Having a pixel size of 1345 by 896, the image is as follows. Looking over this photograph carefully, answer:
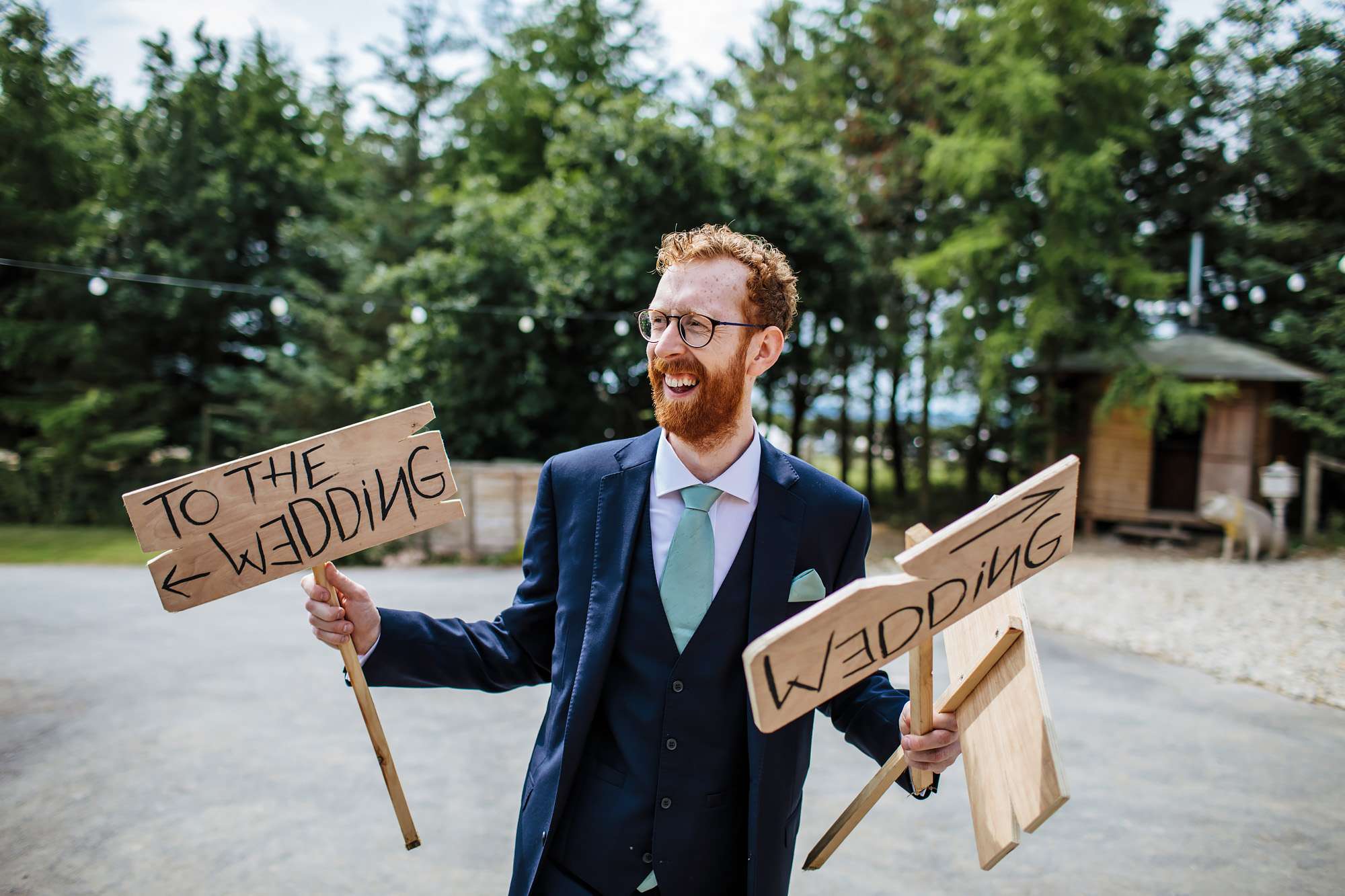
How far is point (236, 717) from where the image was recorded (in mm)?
5609

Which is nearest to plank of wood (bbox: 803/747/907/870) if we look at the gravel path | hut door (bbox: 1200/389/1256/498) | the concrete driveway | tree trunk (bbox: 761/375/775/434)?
the concrete driveway

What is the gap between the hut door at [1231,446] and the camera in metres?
13.7

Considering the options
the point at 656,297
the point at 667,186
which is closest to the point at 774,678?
the point at 656,297

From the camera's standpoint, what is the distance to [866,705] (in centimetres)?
196

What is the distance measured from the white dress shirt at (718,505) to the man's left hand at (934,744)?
0.50 m

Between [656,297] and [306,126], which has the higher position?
[306,126]

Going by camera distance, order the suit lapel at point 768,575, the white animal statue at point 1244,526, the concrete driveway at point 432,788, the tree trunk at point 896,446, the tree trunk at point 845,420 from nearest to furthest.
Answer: the suit lapel at point 768,575
the concrete driveway at point 432,788
the white animal statue at point 1244,526
the tree trunk at point 896,446
the tree trunk at point 845,420

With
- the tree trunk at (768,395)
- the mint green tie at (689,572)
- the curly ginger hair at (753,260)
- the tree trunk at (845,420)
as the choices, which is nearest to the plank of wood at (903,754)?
the mint green tie at (689,572)

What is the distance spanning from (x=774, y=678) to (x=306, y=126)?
25894 millimetres

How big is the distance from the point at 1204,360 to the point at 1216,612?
20.6 ft

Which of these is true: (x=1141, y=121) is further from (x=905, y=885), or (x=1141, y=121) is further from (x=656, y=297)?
(x=656, y=297)

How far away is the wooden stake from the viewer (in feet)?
6.20

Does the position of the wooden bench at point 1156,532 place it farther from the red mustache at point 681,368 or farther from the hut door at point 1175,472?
the red mustache at point 681,368

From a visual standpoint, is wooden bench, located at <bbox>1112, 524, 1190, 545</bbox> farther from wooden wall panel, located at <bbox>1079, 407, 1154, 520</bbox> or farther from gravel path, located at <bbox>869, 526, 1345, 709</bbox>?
gravel path, located at <bbox>869, 526, 1345, 709</bbox>
